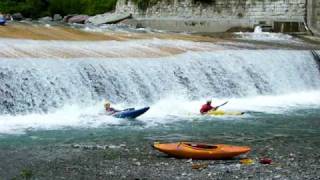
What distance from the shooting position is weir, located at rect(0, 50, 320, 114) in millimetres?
14727

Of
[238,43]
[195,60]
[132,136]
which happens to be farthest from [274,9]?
[132,136]

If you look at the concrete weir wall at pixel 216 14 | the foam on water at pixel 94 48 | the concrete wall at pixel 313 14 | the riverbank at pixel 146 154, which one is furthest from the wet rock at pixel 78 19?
the riverbank at pixel 146 154

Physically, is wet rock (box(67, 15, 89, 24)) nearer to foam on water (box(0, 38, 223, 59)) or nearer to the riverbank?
foam on water (box(0, 38, 223, 59))

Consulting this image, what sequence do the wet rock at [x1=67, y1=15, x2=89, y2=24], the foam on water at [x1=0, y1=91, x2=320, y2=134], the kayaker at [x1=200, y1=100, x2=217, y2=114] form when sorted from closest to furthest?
the foam on water at [x1=0, y1=91, x2=320, y2=134], the kayaker at [x1=200, y1=100, x2=217, y2=114], the wet rock at [x1=67, y1=15, x2=89, y2=24]

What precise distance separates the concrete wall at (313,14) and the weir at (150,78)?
8520 millimetres

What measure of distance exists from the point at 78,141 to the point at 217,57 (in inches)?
362

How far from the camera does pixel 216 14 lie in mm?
34062

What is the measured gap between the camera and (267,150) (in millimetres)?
10492

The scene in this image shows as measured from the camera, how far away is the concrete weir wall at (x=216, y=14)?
31.5 m

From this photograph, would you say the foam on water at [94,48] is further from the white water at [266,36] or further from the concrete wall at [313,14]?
the concrete wall at [313,14]

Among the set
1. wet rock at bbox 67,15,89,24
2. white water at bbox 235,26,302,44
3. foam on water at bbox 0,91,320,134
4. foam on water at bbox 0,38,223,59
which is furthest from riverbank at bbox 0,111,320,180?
wet rock at bbox 67,15,89,24

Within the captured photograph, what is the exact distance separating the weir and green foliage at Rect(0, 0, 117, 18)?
33582mm

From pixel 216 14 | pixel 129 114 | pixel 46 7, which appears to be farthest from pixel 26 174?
pixel 46 7

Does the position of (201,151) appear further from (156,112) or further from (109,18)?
(109,18)
